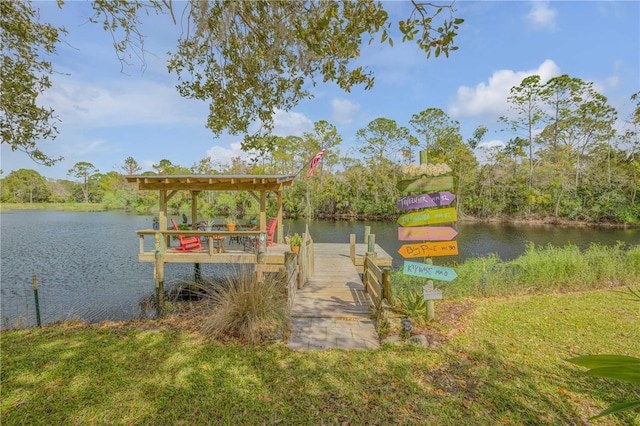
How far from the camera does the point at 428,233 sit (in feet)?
16.1

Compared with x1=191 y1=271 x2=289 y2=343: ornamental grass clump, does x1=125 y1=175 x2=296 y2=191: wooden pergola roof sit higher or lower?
higher

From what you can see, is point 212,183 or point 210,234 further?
point 212,183

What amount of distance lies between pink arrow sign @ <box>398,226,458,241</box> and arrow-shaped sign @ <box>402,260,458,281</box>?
0.44m

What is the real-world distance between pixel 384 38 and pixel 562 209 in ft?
→ 117

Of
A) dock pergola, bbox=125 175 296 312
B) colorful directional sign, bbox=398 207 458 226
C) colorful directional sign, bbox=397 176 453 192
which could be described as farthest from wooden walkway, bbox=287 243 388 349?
colorful directional sign, bbox=397 176 453 192

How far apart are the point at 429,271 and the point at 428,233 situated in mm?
618

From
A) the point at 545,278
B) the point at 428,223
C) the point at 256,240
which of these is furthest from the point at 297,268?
the point at 545,278

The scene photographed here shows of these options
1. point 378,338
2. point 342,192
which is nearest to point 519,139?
point 342,192

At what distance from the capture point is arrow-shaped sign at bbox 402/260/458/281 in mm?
4848

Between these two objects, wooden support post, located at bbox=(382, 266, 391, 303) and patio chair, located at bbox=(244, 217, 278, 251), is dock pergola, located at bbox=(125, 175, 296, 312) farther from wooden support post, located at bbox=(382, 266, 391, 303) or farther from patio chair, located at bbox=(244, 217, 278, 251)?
wooden support post, located at bbox=(382, 266, 391, 303)

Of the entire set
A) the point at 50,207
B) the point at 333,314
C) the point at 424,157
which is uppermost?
the point at 50,207

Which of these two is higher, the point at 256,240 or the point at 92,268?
the point at 256,240

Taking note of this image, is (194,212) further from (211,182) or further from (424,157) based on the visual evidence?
(424,157)

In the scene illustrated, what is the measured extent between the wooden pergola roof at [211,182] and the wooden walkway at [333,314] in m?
3.13
